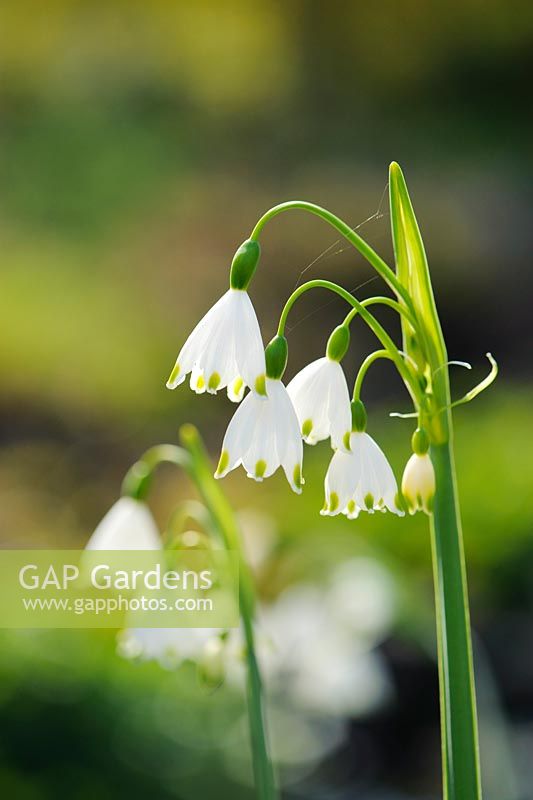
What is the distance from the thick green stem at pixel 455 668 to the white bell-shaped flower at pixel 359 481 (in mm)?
64

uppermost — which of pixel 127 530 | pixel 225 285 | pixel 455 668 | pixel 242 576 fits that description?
pixel 225 285

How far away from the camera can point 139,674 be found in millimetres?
2324

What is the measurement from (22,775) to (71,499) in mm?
4234

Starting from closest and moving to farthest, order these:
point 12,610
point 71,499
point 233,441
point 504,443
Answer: point 233,441 < point 12,610 < point 504,443 < point 71,499

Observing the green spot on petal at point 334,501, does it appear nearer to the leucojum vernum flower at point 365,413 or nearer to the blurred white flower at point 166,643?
the leucojum vernum flower at point 365,413

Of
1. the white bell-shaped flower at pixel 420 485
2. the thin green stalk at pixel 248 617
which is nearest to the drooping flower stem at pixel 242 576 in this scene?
the thin green stalk at pixel 248 617

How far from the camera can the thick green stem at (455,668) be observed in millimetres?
652

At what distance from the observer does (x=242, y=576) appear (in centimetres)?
92

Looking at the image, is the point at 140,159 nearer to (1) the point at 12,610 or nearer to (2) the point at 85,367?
(2) the point at 85,367

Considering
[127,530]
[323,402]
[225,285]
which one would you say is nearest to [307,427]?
[323,402]

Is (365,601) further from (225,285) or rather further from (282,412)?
(225,285)

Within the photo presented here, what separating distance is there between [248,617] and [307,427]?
0.76 ft

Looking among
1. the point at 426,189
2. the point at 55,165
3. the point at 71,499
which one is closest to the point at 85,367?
the point at 71,499

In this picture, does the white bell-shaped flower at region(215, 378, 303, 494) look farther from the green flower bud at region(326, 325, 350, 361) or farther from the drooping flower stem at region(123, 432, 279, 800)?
the drooping flower stem at region(123, 432, 279, 800)
